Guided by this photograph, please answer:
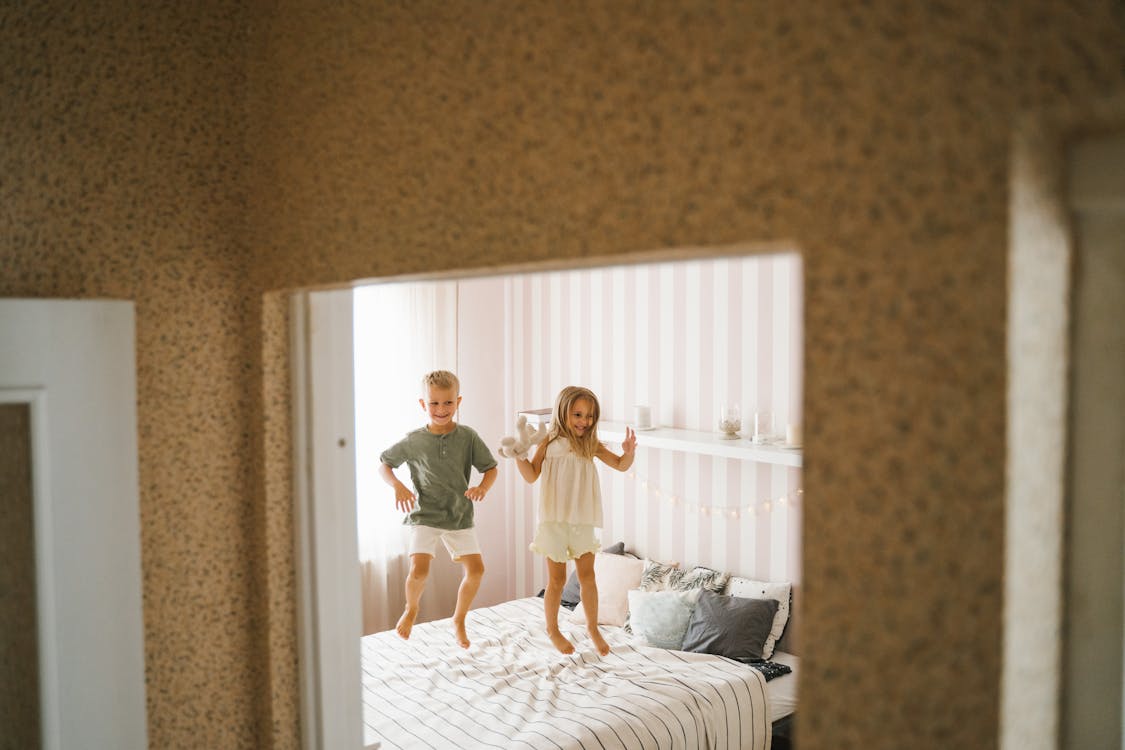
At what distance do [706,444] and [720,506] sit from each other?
1.47ft

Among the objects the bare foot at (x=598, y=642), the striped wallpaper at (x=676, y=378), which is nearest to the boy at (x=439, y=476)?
the bare foot at (x=598, y=642)

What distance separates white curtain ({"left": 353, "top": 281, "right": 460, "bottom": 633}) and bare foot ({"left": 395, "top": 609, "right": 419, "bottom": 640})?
1.00m

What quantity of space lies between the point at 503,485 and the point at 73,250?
12.8 ft

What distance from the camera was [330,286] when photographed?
1.15 m

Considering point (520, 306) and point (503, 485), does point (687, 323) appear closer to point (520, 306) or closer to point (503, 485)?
point (520, 306)

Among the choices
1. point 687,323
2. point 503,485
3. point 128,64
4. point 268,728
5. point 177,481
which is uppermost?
point 128,64

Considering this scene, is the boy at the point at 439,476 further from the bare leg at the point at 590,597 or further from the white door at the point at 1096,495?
the white door at the point at 1096,495

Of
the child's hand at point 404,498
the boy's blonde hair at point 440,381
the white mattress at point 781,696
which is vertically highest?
the boy's blonde hair at point 440,381

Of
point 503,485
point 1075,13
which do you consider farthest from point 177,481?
point 503,485

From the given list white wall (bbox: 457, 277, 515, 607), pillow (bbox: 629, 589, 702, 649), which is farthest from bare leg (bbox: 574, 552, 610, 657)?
white wall (bbox: 457, 277, 515, 607)

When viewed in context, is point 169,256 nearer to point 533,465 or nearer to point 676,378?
point 533,465

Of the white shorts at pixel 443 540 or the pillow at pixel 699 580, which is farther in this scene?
the pillow at pixel 699 580

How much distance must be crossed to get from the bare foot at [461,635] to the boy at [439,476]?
0.86 feet

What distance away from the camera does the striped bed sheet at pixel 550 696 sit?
2.61 m
